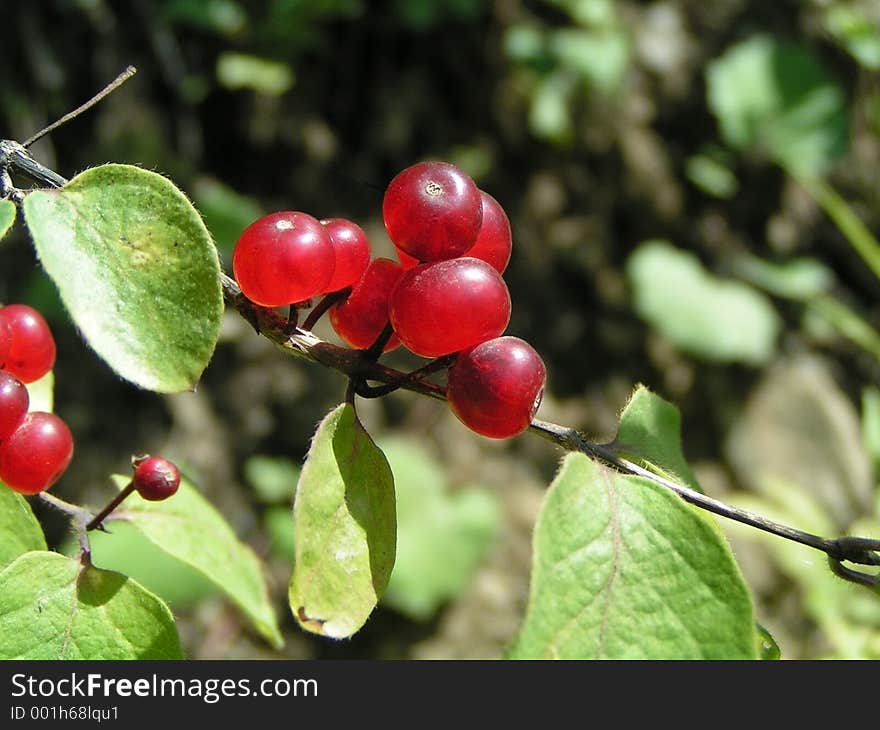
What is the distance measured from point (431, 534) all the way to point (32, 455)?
7.54ft

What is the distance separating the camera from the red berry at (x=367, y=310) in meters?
0.74

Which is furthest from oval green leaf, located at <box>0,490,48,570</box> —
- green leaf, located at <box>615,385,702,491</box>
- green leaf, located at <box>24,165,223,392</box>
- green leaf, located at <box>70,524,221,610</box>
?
green leaf, located at <box>70,524,221,610</box>

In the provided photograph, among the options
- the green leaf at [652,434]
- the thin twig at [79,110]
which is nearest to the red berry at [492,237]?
the green leaf at [652,434]

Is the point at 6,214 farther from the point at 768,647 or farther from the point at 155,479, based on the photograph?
the point at 768,647

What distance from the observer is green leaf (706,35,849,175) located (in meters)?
3.42

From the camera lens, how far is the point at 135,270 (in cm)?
61

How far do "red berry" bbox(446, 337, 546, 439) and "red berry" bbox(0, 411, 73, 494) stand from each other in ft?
1.19

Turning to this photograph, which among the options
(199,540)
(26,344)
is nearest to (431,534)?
(199,540)

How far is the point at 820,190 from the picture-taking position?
3.31 m

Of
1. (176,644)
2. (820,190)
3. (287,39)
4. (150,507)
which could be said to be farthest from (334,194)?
(176,644)

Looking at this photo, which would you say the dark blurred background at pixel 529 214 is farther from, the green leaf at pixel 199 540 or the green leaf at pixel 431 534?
the green leaf at pixel 199 540

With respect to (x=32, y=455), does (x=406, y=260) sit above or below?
above

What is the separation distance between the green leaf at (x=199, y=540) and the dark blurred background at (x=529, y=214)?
5.93 ft
